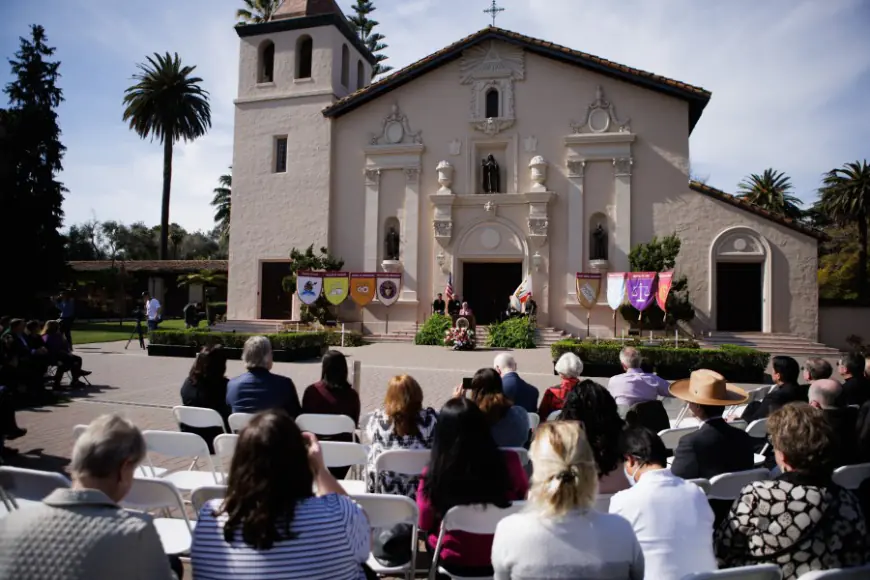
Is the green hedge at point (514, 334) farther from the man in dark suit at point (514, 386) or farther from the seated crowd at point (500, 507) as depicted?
the seated crowd at point (500, 507)

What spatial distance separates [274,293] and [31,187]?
1398cm

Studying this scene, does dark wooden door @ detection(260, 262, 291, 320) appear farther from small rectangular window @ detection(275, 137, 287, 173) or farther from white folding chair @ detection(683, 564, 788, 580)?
white folding chair @ detection(683, 564, 788, 580)

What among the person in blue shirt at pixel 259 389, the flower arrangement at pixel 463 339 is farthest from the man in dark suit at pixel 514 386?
the flower arrangement at pixel 463 339

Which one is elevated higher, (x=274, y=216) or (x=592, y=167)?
(x=592, y=167)

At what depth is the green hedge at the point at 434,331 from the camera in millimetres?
20438

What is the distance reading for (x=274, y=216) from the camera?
24344mm

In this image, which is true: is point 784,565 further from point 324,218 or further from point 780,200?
point 780,200

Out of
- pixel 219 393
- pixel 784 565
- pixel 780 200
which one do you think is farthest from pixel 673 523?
pixel 780 200

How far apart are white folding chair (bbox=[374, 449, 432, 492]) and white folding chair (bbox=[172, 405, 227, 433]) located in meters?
1.73

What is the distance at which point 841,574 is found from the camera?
2113 mm

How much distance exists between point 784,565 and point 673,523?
470 mm

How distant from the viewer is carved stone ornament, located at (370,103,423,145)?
23.7 metres

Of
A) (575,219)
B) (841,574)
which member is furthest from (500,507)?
(575,219)

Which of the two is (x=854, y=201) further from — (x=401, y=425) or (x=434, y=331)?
(x=401, y=425)
